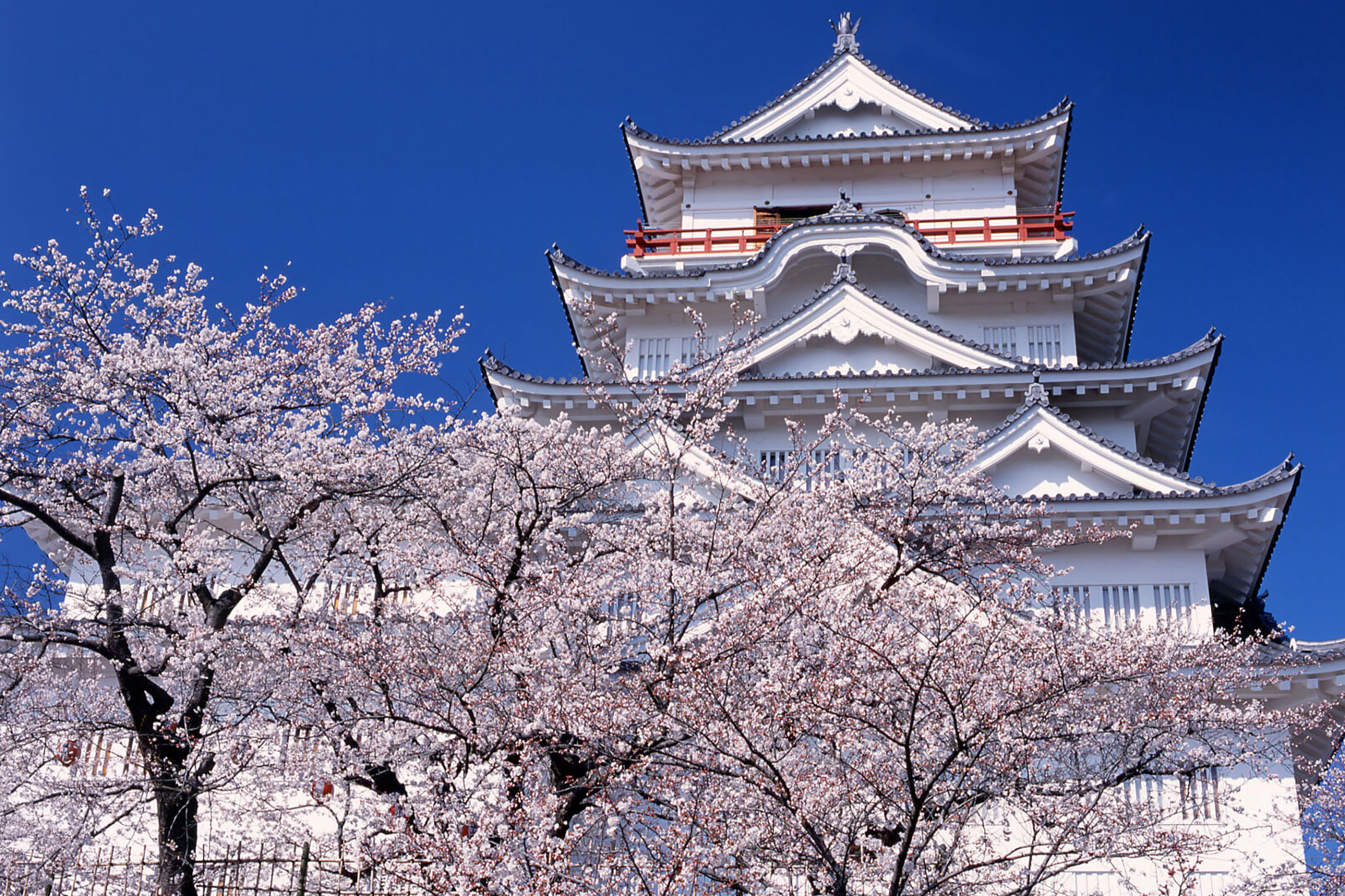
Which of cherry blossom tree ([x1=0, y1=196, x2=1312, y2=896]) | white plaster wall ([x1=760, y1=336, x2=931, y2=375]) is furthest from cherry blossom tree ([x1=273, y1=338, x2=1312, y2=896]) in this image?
white plaster wall ([x1=760, y1=336, x2=931, y2=375])

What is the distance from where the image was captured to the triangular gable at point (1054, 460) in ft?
55.9

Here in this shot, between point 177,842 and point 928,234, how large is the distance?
55.8ft

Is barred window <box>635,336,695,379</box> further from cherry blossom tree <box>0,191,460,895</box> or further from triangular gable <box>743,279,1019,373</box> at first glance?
cherry blossom tree <box>0,191,460,895</box>

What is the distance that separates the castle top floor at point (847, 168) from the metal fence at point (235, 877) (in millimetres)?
14100

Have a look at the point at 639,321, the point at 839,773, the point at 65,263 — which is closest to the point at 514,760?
the point at 839,773

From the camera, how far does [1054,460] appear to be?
57.7 feet

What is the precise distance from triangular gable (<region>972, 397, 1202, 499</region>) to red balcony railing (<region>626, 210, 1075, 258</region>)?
221 inches

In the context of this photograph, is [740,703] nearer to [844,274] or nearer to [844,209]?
[844,274]

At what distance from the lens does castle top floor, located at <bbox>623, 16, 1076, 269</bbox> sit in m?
23.2

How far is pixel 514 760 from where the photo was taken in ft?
33.8

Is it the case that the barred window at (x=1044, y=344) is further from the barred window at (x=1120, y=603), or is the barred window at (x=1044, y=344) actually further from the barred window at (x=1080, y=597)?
the barred window at (x=1080, y=597)

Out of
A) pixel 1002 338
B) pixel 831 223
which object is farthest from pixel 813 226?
pixel 1002 338

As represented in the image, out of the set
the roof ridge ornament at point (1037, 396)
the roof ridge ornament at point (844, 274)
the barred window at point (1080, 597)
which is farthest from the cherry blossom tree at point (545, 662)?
the roof ridge ornament at point (844, 274)

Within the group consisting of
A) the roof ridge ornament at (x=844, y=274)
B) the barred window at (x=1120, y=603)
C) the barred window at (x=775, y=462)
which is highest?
the roof ridge ornament at (x=844, y=274)
